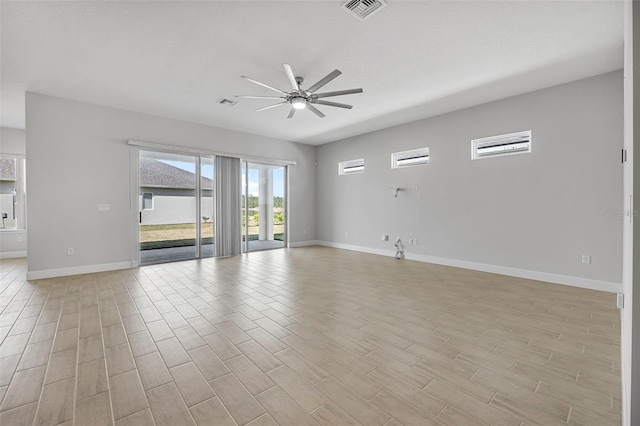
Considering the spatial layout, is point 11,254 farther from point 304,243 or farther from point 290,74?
point 290,74

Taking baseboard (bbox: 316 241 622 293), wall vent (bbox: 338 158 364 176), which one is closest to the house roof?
wall vent (bbox: 338 158 364 176)

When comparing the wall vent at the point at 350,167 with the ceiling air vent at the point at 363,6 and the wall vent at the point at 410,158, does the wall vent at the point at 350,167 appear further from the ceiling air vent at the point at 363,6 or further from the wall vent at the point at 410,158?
the ceiling air vent at the point at 363,6

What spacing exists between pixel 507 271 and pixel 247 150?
629cm

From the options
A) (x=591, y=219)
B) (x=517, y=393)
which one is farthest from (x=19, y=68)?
(x=591, y=219)

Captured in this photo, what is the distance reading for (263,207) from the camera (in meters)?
7.77

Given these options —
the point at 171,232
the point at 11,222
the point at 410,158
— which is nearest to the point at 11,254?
the point at 11,222

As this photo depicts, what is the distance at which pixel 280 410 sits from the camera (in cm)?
164

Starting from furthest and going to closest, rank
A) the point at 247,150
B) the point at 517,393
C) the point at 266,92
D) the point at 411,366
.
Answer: the point at 247,150 → the point at 266,92 → the point at 411,366 → the point at 517,393

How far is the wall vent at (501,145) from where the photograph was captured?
15.4 ft

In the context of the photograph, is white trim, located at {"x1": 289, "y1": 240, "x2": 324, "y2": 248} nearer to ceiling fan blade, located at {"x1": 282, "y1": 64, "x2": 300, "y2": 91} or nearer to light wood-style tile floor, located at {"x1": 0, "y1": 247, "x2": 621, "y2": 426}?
light wood-style tile floor, located at {"x1": 0, "y1": 247, "x2": 621, "y2": 426}

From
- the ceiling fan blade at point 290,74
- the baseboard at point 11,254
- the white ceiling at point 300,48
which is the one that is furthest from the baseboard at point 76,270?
the ceiling fan blade at point 290,74

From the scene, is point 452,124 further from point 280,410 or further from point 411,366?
point 280,410

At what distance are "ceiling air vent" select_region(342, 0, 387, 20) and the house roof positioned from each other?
16.7ft

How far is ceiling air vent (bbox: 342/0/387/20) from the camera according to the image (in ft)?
8.25
